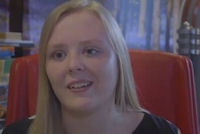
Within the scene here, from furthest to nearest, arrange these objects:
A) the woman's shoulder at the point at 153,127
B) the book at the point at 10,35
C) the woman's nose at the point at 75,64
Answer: the book at the point at 10,35 → the woman's shoulder at the point at 153,127 → the woman's nose at the point at 75,64

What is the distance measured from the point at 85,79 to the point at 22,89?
0.40 meters

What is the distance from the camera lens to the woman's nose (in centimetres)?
66

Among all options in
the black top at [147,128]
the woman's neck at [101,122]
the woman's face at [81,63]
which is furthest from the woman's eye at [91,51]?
the black top at [147,128]

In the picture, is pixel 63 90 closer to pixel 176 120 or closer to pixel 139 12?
pixel 176 120

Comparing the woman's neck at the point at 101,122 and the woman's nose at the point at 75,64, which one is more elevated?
the woman's nose at the point at 75,64

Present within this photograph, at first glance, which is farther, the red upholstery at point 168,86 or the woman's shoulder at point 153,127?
the red upholstery at point 168,86

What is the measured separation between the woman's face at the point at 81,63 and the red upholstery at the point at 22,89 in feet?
0.93

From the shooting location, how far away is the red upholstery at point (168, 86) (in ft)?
3.05

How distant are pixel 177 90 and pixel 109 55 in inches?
13.6

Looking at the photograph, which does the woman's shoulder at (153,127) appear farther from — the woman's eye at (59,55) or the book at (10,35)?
the book at (10,35)

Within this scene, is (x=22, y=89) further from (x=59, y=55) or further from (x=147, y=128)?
(x=147, y=128)

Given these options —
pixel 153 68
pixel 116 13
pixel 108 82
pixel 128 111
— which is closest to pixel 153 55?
pixel 153 68

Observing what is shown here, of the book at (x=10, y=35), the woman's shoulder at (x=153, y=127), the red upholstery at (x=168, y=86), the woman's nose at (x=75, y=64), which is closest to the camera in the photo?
the woman's nose at (x=75, y=64)

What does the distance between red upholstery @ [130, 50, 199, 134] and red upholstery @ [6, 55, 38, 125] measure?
362 millimetres
